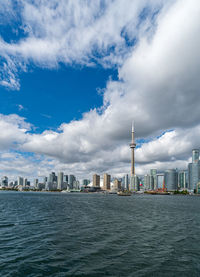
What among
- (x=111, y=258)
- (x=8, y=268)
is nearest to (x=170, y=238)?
(x=111, y=258)

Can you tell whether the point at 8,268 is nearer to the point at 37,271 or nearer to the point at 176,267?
the point at 37,271

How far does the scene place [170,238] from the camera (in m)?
29.3

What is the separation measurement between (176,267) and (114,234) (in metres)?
13.9

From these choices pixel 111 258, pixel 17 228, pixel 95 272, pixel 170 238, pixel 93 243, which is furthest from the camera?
pixel 17 228

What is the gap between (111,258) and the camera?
66.3ft

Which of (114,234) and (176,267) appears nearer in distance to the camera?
(176,267)

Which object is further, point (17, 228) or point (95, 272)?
point (17, 228)

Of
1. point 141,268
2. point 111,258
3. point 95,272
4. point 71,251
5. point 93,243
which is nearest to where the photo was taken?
point 95,272

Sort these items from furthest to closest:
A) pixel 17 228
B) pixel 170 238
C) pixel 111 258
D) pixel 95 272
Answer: pixel 17 228
pixel 170 238
pixel 111 258
pixel 95 272

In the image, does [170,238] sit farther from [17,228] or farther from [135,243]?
[17,228]

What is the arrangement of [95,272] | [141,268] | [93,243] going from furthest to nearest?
[93,243]
[141,268]
[95,272]

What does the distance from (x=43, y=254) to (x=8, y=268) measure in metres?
4.70

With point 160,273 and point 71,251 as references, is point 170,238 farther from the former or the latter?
point 71,251

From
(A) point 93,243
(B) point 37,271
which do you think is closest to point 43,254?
(B) point 37,271
